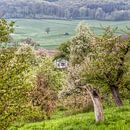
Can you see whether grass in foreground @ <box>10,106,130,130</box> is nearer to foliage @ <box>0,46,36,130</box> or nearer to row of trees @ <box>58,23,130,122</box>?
foliage @ <box>0,46,36,130</box>

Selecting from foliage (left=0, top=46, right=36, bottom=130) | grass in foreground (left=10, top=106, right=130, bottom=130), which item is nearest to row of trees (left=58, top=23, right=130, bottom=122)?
grass in foreground (left=10, top=106, right=130, bottom=130)

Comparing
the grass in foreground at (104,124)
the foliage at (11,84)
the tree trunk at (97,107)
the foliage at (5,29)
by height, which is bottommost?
the grass in foreground at (104,124)

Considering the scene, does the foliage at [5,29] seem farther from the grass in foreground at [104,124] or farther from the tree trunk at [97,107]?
the tree trunk at [97,107]

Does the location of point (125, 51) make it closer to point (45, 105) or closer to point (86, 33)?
point (45, 105)

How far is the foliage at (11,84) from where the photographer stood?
66.8 feet

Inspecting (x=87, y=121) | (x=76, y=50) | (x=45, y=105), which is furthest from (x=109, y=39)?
(x=76, y=50)

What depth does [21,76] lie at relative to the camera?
72.1 ft

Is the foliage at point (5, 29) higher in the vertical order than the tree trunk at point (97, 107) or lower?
higher

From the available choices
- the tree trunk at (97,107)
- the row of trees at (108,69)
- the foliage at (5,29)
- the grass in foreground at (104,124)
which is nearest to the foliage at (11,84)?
the foliage at (5,29)

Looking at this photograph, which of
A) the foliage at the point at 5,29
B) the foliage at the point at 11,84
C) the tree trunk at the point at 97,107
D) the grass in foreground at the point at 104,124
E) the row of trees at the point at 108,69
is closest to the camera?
the foliage at the point at 5,29

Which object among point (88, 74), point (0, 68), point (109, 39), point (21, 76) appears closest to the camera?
point (0, 68)

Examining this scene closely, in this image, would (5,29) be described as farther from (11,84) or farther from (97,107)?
(97,107)

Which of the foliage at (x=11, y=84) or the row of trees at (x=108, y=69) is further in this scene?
the row of trees at (x=108, y=69)

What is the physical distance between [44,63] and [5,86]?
42459mm
